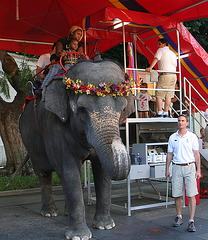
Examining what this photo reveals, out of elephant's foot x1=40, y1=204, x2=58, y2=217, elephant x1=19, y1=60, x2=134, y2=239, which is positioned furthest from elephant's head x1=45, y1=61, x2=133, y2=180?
elephant's foot x1=40, y1=204, x2=58, y2=217

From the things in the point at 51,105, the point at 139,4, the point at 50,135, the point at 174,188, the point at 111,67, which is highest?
the point at 139,4

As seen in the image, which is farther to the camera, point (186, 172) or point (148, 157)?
point (148, 157)

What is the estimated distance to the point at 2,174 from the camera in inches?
480

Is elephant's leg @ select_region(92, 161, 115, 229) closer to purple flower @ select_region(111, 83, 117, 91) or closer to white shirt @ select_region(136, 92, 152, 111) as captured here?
purple flower @ select_region(111, 83, 117, 91)

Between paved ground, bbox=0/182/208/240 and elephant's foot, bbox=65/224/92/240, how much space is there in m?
0.19

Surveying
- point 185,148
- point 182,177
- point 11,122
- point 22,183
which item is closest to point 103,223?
point 182,177

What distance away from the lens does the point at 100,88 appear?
5.20 metres

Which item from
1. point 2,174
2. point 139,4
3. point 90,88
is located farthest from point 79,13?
point 2,174

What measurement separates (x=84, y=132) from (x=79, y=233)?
4.89 feet

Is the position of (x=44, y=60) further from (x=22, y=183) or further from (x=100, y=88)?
(x=22, y=183)

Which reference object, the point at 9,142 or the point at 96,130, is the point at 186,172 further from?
the point at 9,142

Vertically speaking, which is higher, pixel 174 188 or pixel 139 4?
pixel 139 4

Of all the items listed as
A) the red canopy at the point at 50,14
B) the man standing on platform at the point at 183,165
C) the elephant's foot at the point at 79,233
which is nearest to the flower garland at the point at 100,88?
the man standing on platform at the point at 183,165

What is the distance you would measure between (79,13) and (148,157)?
14.3ft
